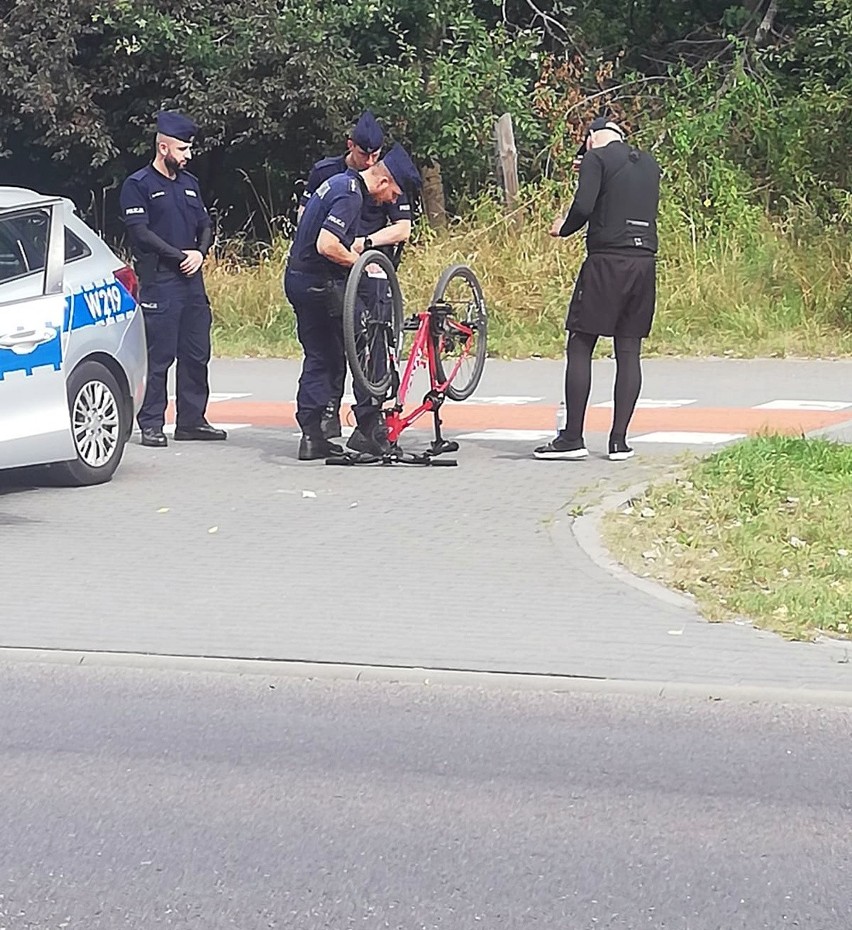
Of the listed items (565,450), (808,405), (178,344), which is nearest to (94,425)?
(178,344)

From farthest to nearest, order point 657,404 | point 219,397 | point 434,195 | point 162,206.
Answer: point 434,195
point 219,397
point 657,404
point 162,206

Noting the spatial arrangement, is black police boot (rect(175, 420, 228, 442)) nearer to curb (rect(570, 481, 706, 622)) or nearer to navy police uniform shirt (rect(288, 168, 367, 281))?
navy police uniform shirt (rect(288, 168, 367, 281))

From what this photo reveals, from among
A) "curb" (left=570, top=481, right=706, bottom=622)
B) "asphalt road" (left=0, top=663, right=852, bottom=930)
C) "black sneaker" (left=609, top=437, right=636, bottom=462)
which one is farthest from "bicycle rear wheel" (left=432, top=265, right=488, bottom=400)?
"asphalt road" (left=0, top=663, right=852, bottom=930)

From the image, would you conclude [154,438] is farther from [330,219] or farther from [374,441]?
[330,219]

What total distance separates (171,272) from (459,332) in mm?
2088

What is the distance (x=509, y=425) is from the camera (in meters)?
12.8

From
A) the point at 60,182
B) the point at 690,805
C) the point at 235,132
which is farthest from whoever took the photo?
the point at 60,182

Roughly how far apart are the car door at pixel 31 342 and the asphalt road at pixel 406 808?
305cm

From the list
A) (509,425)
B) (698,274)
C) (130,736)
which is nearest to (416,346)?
(509,425)

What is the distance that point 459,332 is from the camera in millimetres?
11195

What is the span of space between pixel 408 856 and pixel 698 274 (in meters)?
14.8

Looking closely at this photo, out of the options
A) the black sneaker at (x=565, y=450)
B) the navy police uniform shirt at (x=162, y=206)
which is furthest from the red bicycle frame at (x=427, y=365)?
the navy police uniform shirt at (x=162, y=206)

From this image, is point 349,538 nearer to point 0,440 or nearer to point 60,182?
point 0,440

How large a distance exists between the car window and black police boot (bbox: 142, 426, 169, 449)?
1789mm
